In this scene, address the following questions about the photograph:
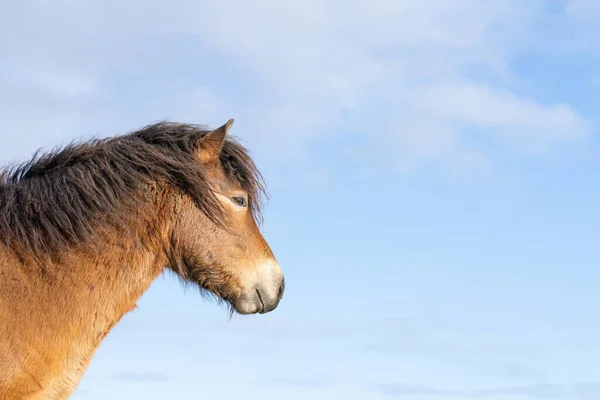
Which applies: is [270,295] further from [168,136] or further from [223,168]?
[168,136]

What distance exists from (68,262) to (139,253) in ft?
2.00

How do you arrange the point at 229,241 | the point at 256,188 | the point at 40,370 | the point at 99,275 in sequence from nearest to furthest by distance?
the point at 40,370, the point at 99,275, the point at 229,241, the point at 256,188

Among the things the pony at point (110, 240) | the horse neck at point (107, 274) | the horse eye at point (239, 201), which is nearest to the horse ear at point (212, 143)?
the pony at point (110, 240)

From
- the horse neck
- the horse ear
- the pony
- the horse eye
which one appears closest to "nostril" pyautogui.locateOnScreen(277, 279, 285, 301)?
the pony

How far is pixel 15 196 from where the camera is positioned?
6922 millimetres

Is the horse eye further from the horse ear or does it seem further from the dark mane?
the horse ear

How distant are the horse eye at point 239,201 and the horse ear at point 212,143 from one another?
1.42 feet

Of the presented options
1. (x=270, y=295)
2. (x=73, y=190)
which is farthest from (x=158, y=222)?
(x=270, y=295)

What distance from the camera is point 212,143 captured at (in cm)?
738

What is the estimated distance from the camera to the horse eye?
7406 millimetres

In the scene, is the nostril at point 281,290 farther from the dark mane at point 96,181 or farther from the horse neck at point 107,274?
the horse neck at point 107,274

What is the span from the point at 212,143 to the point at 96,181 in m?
1.13

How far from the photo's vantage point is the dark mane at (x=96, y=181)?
673cm

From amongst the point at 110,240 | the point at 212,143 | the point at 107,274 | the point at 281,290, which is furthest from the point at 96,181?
the point at 281,290
